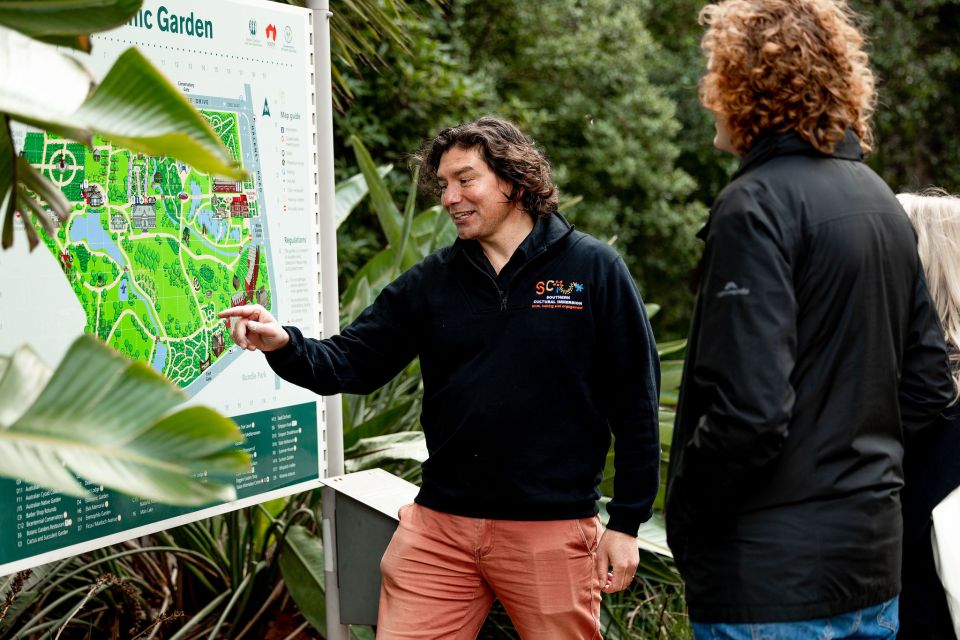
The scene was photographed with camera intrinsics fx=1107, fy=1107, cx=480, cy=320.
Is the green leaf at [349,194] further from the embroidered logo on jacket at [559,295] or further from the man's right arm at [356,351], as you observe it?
the embroidered logo on jacket at [559,295]

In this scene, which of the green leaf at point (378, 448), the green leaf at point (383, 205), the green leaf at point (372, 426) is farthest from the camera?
the green leaf at point (383, 205)

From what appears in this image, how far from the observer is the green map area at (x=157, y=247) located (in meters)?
2.79

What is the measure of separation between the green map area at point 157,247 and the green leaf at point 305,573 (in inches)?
36.8

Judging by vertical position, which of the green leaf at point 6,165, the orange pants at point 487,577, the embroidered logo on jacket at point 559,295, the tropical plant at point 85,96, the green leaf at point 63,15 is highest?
the green leaf at point 63,15

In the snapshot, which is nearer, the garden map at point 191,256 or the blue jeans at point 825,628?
the blue jeans at point 825,628

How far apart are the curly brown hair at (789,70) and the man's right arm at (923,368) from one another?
0.38 m

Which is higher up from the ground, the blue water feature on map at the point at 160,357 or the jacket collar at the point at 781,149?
the jacket collar at the point at 781,149

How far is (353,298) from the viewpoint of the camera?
16.9 ft

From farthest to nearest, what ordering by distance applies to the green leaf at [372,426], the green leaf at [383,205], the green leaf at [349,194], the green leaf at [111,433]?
1. the green leaf at [349,194]
2. the green leaf at [383,205]
3. the green leaf at [372,426]
4. the green leaf at [111,433]

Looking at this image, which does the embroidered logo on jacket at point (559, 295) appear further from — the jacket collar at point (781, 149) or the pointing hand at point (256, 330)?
the jacket collar at point (781, 149)

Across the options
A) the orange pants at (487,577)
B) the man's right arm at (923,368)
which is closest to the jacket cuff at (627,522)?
the orange pants at (487,577)

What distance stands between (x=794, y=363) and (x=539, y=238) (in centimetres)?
115

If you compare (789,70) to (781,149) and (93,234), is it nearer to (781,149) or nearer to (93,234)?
(781,149)

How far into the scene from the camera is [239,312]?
301 cm
